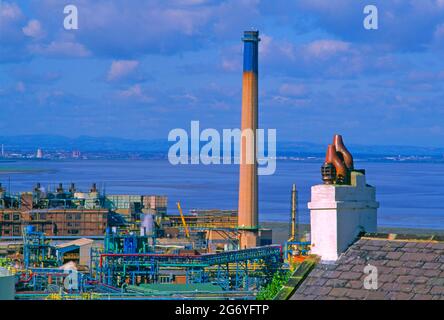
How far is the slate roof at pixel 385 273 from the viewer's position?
43.2 feet

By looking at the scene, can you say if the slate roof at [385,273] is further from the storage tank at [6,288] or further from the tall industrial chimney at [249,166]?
the tall industrial chimney at [249,166]

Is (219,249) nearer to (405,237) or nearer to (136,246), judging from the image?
(136,246)

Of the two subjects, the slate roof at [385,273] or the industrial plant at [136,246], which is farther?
the industrial plant at [136,246]

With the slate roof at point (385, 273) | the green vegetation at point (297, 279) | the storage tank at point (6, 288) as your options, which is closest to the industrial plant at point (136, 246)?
the storage tank at point (6, 288)

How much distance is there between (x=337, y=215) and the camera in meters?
14.2

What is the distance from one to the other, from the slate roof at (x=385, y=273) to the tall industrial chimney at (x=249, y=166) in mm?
61192

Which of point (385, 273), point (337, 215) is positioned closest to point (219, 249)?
point (337, 215)

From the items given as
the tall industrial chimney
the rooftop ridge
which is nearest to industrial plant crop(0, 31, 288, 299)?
the tall industrial chimney

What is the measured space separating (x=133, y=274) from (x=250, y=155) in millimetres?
23343

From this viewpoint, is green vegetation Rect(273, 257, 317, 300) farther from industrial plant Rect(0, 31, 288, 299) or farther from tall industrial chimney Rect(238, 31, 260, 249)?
tall industrial chimney Rect(238, 31, 260, 249)

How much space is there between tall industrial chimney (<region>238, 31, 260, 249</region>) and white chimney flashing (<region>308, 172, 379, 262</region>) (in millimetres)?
60957

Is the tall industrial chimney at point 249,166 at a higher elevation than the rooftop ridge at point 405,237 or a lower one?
higher

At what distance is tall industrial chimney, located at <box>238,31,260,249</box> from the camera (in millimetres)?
76875

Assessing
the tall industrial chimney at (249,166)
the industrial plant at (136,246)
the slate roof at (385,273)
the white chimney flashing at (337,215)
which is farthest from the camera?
the tall industrial chimney at (249,166)
